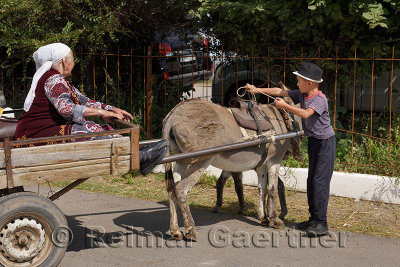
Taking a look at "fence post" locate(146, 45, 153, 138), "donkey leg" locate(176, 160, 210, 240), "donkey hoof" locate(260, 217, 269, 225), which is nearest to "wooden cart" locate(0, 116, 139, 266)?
"donkey leg" locate(176, 160, 210, 240)

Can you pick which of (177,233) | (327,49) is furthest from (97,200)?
(327,49)

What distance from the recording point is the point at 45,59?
4.59m

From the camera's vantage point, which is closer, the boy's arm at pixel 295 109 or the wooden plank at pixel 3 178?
the wooden plank at pixel 3 178

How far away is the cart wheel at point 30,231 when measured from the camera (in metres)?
4.04

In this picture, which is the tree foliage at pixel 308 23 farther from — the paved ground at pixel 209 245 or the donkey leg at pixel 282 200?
the paved ground at pixel 209 245

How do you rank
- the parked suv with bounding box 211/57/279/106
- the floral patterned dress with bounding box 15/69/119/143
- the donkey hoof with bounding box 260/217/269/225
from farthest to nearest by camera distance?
the parked suv with bounding box 211/57/279/106
the donkey hoof with bounding box 260/217/269/225
the floral patterned dress with bounding box 15/69/119/143

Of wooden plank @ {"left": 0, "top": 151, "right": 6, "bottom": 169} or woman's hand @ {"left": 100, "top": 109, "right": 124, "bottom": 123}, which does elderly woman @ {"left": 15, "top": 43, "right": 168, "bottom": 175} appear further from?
wooden plank @ {"left": 0, "top": 151, "right": 6, "bottom": 169}

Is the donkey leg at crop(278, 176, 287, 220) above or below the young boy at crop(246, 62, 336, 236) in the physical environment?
below

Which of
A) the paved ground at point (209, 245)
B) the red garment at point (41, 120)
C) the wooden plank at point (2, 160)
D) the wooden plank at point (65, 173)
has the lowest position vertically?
the paved ground at point (209, 245)

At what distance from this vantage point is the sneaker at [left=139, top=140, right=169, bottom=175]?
4445mm

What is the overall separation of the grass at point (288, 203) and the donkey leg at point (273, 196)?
1.39ft

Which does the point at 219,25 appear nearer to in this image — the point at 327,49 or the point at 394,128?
the point at 327,49

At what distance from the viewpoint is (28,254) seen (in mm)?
4141

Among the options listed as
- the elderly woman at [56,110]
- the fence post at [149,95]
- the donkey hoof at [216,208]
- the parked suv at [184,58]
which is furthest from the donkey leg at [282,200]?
the parked suv at [184,58]
